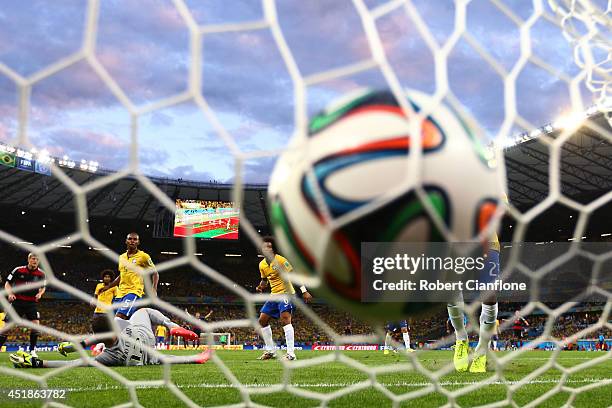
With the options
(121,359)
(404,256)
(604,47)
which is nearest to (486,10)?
(604,47)

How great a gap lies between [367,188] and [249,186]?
88.1 feet

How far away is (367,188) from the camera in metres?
1.65

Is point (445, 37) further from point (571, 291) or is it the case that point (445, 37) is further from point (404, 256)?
point (571, 291)

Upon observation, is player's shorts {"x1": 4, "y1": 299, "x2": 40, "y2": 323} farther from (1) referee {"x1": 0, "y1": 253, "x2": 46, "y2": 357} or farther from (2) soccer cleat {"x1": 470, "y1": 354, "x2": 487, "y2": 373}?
(2) soccer cleat {"x1": 470, "y1": 354, "x2": 487, "y2": 373}

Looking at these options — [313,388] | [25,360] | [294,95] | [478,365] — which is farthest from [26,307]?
[294,95]

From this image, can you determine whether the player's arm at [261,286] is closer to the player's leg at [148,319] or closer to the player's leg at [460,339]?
the player's leg at [148,319]

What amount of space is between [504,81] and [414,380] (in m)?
2.67

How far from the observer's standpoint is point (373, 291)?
1891 mm

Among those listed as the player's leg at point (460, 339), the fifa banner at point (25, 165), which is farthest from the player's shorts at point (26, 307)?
the fifa banner at point (25, 165)

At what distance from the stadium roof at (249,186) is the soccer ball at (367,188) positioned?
61.5 ft

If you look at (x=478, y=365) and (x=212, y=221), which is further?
(x=212, y=221)

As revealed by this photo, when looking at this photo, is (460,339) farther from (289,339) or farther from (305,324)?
(305,324)

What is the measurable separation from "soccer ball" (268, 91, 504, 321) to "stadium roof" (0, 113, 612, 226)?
18.7m

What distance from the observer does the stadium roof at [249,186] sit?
73.7 ft
